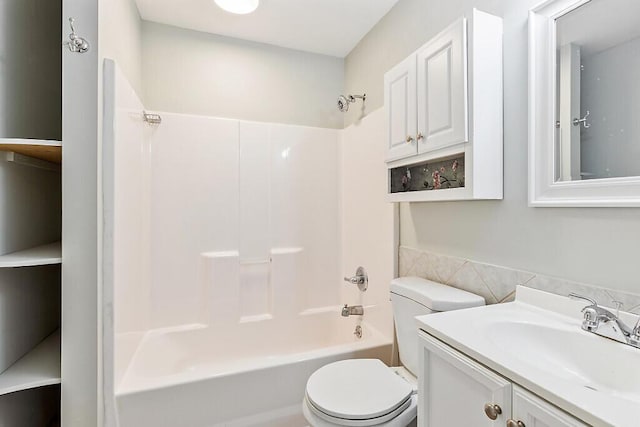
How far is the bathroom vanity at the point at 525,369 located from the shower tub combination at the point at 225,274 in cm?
90

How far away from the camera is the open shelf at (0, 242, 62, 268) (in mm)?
1132

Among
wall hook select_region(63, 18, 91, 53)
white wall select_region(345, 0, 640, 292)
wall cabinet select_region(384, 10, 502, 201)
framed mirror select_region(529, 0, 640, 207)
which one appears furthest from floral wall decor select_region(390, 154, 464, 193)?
wall hook select_region(63, 18, 91, 53)

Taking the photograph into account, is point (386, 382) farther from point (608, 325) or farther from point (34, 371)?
point (34, 371)

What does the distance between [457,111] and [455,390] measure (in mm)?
1012

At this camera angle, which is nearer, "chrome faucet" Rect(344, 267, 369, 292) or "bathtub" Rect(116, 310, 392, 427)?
"bathtub" Rect(116, 310, 392, 427)

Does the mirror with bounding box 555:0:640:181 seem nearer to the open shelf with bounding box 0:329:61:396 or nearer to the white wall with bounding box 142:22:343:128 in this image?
the white wall with bounding box 142:22:343:128

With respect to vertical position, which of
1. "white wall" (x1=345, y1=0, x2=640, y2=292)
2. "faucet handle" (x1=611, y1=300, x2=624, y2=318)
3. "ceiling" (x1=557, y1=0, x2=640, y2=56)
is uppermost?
"ceiling" (x1=557, y1=0, x2=640, y2=56)

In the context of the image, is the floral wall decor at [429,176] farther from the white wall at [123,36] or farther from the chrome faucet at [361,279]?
the white wall at [123,36]

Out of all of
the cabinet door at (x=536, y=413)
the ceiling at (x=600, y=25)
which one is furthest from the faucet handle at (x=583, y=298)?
the ceiling at (x=600, y=25)

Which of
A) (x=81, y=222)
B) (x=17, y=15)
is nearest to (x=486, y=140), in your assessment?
(x=81, y=222)

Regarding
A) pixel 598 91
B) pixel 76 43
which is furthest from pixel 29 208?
pixel 598 91

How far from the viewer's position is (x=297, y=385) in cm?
173

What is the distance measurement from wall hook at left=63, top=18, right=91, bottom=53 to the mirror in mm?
1681

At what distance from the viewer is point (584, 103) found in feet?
3.52
